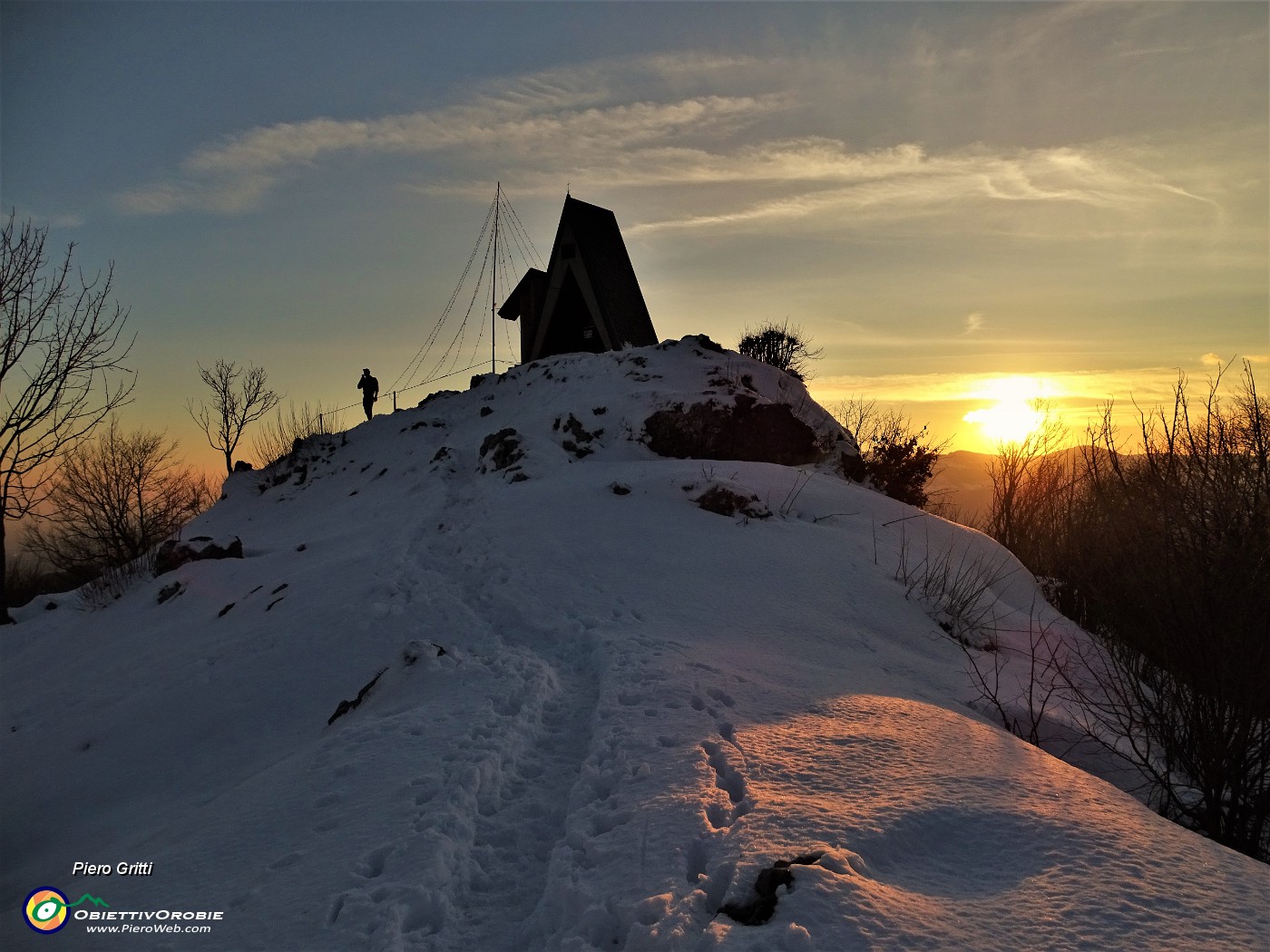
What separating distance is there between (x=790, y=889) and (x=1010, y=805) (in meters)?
1.31

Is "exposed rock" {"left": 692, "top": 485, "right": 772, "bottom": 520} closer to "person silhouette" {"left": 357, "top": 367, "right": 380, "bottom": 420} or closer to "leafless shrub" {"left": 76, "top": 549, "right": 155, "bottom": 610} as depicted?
"leafless shrub" {"left": 76, "top": 549, "right": 155, "bottom": 610}

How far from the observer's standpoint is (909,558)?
8.91 metres

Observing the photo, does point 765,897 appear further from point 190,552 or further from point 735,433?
point 190,552

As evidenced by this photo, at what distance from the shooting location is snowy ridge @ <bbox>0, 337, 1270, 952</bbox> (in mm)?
2660

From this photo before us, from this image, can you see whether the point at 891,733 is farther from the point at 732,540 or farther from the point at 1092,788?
the point at 732,540

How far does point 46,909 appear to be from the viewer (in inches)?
152

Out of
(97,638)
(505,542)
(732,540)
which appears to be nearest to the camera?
(732,540)

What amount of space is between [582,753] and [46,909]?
315 centimetres

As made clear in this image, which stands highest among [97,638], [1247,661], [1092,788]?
[1247,661]

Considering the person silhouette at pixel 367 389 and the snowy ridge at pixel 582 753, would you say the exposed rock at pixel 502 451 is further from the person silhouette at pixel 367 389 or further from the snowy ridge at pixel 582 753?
the person silhouette at pixel 367 389

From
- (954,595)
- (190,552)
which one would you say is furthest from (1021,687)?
(190,552)

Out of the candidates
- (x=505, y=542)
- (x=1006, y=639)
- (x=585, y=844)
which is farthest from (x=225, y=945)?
(x=1006, y=639)

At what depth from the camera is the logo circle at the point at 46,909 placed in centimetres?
371

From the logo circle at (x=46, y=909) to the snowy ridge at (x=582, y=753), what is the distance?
0.10 metres
